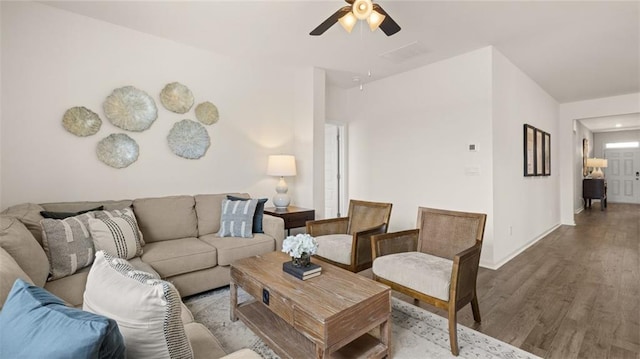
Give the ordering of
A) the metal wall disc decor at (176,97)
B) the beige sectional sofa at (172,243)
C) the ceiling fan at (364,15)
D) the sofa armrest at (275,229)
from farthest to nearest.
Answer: the metal wall disc decor at (176,97) < the sofa armrest at (275,229) < the ceiling fan at (364,15) < the beige sectional sofa at (172,243)

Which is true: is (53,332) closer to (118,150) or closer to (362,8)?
(362,8)

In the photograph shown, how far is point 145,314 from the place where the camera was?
87cm

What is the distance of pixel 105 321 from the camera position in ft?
2.28

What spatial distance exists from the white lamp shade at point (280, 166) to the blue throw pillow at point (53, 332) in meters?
3.11

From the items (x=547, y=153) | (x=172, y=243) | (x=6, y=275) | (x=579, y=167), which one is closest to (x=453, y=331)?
(x=6, y=275)

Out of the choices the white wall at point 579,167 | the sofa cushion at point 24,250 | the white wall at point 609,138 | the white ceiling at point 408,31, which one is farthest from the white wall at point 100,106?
the white wall at point 609,138

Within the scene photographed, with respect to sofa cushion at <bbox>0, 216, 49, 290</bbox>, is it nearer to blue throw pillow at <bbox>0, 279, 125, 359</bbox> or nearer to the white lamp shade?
blue throw pillow at <bbox>0, 279, 125, 359</bbox>

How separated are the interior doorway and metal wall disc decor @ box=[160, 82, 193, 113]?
2.53 metres

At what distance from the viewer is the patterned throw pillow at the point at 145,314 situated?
2.85 ft

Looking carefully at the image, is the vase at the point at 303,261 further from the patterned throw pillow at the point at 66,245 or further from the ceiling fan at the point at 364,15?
the ceiling fan at the point at 364,15

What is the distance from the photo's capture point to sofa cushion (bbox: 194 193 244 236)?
10.4 ft

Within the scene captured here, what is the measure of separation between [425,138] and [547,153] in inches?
113

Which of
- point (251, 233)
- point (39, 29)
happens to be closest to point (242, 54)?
point (39, 29)

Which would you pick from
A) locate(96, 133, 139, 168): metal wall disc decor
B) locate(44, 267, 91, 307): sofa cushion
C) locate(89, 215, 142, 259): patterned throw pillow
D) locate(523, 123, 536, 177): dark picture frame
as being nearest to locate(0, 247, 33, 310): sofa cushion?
locate(44, 267, 91, 307): sofa cushion
